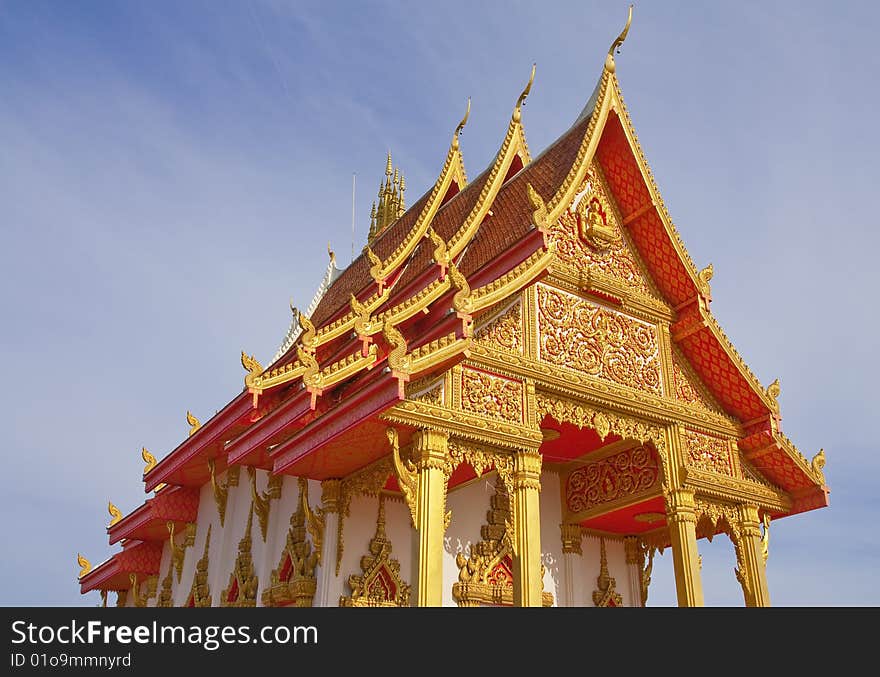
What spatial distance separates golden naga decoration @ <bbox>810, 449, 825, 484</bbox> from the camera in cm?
1001

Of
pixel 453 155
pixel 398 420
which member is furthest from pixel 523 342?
pixel 453 155

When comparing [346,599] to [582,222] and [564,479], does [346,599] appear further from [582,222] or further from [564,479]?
[582,222]

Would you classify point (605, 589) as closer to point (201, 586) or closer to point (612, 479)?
point (612, 479)

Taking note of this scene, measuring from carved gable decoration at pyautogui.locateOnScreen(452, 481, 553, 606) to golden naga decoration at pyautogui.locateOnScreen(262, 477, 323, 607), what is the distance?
61.5 inches

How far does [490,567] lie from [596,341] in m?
2.78

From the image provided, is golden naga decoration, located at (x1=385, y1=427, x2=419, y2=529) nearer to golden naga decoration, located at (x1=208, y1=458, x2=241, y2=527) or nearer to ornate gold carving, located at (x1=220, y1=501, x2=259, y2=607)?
ornate gold carving, located at (x1=220, y1=501, x2=259, y2=607)

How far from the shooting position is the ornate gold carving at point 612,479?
Answer: 31.9ft

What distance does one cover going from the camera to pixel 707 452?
9648mm

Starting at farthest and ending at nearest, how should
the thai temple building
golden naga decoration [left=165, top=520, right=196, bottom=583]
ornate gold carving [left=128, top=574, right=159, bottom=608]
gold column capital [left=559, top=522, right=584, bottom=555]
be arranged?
ornate gold carving [left=128, top=574, right=159, bottom=608], golden naga decoration [left=165, top=520, right=196, bottom=583], gold column capital [left=559, top=522, right=584, bottom=555], the thai temple building

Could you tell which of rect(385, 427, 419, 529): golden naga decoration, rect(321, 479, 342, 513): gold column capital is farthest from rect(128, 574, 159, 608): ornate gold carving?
rect(385, 427, 419, 529): golden naga decoration

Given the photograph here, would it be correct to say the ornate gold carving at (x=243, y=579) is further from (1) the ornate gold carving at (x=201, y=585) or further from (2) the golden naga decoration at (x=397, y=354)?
(2) the golden naga decoration at (x=397, y=354)

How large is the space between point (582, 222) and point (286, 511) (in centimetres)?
477

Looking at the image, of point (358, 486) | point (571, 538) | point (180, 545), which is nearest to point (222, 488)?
point (180, 545)

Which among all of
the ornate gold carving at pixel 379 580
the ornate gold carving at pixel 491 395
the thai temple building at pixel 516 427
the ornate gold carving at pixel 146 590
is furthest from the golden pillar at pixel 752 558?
the ornate gold carving at pixel 146 590
